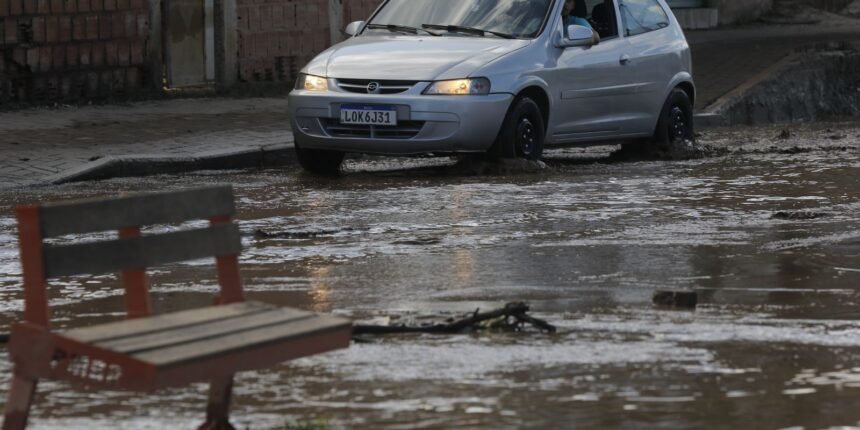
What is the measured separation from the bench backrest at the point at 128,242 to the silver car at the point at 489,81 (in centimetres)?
764

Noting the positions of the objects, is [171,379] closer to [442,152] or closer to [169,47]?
[442,152]

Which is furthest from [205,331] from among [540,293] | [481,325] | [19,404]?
[540,293]

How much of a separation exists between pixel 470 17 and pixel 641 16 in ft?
6.02

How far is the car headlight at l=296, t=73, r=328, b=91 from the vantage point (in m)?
13.1

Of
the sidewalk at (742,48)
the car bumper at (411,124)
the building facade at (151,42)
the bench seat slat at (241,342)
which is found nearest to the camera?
the bench seat slat at (241,342)

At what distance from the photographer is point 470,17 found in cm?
1386

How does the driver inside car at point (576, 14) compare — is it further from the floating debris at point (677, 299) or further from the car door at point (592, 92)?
the floating debris at point (677, 299)

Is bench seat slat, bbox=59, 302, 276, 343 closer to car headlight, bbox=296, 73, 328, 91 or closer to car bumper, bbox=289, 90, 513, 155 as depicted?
car bumper, bbox=289, 90, 513, 155

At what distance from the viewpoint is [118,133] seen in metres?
15.2

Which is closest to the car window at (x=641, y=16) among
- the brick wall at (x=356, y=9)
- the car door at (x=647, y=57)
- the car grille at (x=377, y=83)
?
the car door at (x=647, y=57)

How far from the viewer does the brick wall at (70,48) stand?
55.4 ft

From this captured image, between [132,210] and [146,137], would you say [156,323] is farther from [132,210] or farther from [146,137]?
[146,137]

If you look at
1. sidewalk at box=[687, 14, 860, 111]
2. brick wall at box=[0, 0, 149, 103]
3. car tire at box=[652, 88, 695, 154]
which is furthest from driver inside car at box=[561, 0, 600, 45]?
brick wall at box=[0, 0, 149, 103]

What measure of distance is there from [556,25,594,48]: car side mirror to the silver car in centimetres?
1
